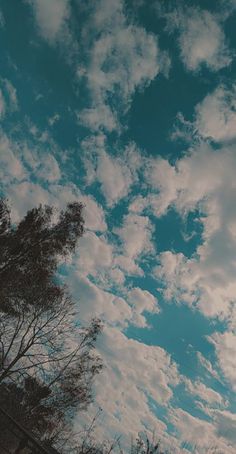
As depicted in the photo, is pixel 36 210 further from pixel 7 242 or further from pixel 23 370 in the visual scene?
pixel 23 370

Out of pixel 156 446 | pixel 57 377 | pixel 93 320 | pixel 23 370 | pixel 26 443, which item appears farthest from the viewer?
pixel 93 320

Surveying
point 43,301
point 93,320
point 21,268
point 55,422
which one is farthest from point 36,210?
point 55,422

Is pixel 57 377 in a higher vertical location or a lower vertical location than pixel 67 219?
lower

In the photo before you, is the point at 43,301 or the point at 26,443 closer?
the point at 26,443

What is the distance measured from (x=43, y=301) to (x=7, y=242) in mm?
3569

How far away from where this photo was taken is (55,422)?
18297 mm

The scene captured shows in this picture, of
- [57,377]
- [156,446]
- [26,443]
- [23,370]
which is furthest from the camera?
[57,377]

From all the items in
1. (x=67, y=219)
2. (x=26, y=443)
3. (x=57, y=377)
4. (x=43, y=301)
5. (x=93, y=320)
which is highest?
(x=67, y=219)

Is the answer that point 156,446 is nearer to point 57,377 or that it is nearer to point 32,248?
point 57,377

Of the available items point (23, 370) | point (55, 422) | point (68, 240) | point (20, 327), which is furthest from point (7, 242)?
point (55, 422)

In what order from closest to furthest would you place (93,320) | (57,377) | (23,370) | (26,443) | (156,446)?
1. (26,443)
2. (156,446)
3. (23,370)
4. (57,377)
5. (93,320)

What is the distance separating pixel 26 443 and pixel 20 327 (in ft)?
29.8

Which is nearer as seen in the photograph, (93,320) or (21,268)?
(21,268)

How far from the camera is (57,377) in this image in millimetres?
17938
